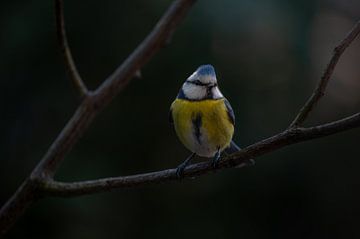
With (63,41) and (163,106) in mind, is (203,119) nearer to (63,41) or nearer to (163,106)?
(63,41)

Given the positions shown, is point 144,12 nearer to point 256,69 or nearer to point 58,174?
point 256,69

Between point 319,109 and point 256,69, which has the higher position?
point 256,69

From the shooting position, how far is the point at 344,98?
10.6 feet

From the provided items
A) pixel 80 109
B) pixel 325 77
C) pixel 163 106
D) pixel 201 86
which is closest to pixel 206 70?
pixel 201 86

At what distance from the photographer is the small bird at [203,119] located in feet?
5.29

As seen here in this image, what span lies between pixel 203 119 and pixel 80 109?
0.31 meters

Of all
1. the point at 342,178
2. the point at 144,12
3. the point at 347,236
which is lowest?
the point at 347,236

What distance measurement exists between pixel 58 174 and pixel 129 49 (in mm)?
686

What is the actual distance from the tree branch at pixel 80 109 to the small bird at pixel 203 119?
14 cm

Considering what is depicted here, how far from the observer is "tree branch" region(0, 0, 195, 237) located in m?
1.41

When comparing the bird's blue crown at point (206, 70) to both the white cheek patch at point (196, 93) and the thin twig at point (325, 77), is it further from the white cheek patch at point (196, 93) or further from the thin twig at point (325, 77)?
the thin twig at point (325, 77)

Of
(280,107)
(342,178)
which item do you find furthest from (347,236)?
(280,107)

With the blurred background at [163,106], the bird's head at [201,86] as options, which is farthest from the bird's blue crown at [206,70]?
the blurred background at [163,106]

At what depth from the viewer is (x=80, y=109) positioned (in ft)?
5.13
